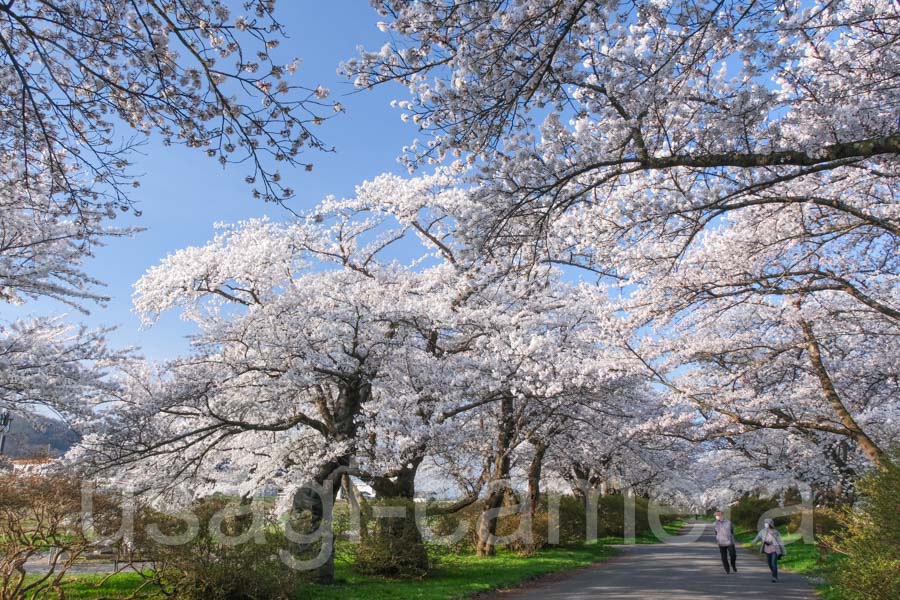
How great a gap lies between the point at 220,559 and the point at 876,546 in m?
8.46

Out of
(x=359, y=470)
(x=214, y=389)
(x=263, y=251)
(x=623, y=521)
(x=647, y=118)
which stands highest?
(x=263, y=251)

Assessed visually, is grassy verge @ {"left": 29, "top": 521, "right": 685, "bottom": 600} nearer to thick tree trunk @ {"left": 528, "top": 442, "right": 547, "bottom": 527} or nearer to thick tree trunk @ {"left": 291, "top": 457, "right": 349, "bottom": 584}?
thick tree trunk @ {"left": 291, "top": 457, "right": 349, "bottom": 584}

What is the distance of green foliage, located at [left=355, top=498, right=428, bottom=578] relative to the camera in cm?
1261

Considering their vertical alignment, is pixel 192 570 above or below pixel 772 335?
below

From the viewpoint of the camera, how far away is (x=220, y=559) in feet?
28.3

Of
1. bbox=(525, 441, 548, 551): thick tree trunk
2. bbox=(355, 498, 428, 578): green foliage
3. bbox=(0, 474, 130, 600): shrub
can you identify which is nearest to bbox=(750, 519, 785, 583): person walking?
bbox=(525, 441, 548, 551): thick tree trunk

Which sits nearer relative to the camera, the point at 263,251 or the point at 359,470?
the point at 359,470

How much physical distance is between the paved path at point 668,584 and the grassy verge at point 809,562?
30cm

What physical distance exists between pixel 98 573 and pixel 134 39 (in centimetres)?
996

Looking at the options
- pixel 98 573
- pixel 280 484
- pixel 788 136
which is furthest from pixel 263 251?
pixel 788 136

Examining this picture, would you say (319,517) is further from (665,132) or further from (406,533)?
(665,132)

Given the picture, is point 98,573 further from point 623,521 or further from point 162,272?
point 623,521

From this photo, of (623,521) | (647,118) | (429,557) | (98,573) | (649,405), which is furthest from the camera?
(623,521)

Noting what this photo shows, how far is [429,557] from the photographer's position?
13445mm
